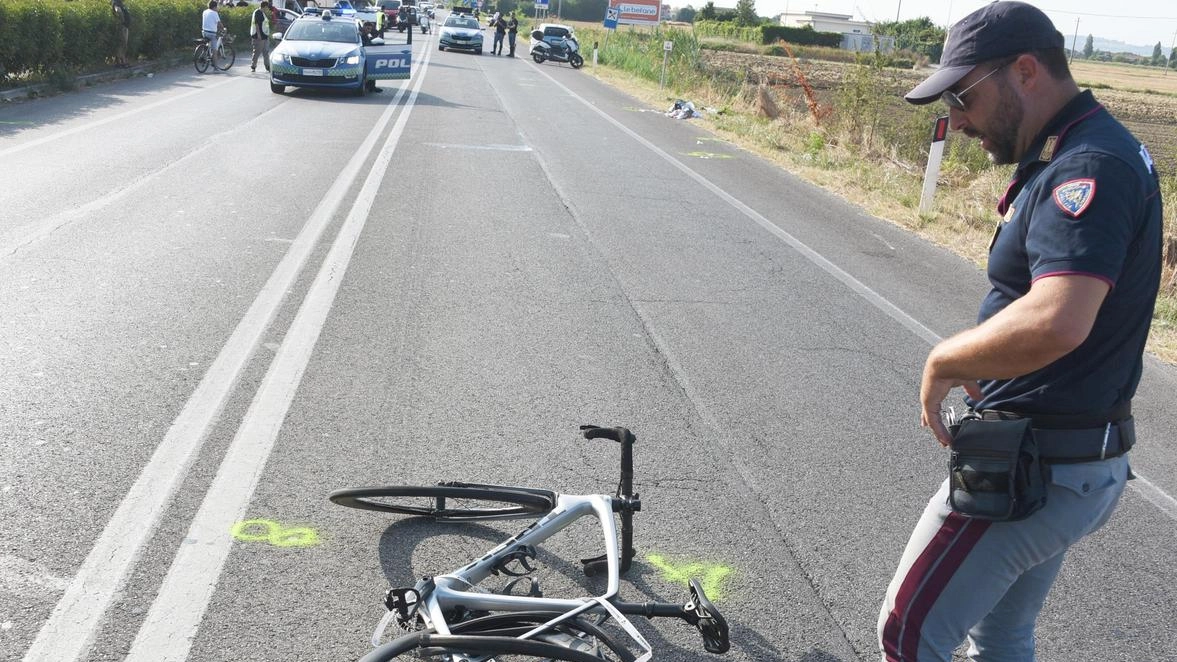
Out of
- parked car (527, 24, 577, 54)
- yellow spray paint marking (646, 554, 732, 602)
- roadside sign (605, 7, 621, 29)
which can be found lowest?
yellow spray paint marking (646, 554, 732, 602)

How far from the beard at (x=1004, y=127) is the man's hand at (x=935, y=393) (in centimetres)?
52

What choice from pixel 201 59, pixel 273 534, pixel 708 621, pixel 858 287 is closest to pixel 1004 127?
pixel 708 621

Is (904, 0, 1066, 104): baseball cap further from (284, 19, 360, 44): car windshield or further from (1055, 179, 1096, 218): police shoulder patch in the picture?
(284, 19, 360, 44): car windshield

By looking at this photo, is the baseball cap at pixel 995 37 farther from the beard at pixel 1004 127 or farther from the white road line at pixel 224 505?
the white road line at pixel 224 505

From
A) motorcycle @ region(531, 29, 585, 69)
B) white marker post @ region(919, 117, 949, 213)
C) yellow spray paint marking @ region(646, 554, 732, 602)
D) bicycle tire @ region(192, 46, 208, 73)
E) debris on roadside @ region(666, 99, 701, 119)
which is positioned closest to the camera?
yellow spray paint marking @ region(646, 554, 732, 602)

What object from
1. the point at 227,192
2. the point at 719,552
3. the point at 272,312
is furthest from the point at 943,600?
the point at 227,192

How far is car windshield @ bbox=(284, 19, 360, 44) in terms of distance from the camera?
79.4 feet

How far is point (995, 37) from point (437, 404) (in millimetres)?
3702

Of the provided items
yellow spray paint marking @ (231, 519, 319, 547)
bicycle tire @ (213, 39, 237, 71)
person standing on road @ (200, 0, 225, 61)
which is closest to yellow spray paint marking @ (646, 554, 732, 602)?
yellow spray paint marking @ (231, 519, 319, 547)

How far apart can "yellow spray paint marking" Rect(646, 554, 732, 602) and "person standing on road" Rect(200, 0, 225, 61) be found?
26.9m

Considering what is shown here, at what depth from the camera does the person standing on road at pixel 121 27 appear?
25438 millimetres

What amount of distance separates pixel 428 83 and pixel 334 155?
1518cm

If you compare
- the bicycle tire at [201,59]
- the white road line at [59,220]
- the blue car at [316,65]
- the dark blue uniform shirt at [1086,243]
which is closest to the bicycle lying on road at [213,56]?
the bicycle tire at [201,59]

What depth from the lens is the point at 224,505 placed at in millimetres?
4184
